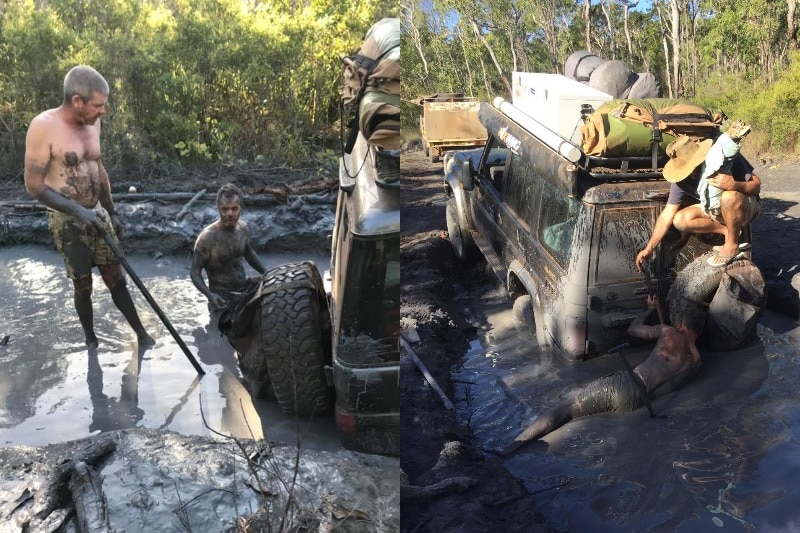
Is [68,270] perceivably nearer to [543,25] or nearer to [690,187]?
[543,25]

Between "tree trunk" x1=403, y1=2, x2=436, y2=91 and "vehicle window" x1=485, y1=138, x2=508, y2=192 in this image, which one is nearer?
A: "tree trunk" x1=403, y1=2, x2=436, y2=91

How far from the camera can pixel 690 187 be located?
129 centimetres

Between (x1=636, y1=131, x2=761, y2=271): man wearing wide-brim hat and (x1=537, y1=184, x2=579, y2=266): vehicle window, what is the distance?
0.15m

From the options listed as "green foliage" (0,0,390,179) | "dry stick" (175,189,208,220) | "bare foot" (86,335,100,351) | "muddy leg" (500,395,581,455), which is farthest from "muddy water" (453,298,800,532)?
"dry stick" (175,189,208,220)

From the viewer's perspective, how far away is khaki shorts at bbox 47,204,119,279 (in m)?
2.20

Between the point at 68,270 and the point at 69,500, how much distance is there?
0.78 meters

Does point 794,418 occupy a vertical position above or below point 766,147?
below

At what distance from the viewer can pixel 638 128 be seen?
131cm

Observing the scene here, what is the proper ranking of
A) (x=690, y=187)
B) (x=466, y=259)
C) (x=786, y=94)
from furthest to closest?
(x=466, y=259), (x=786, y=94), (x=690, y=187)

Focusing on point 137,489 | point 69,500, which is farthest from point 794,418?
point 69,500

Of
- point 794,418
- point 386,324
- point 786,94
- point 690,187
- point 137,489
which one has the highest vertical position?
point 786,94

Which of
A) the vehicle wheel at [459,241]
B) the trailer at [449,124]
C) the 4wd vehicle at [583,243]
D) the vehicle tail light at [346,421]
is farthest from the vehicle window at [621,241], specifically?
the vehicle tail light at [346,421]

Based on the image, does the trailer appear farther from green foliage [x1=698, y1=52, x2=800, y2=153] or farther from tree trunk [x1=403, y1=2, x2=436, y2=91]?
green foliage [x1=698, y1=52, x2=800, y2=153]

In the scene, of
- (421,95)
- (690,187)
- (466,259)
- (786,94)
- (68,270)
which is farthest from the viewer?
(68,270)
